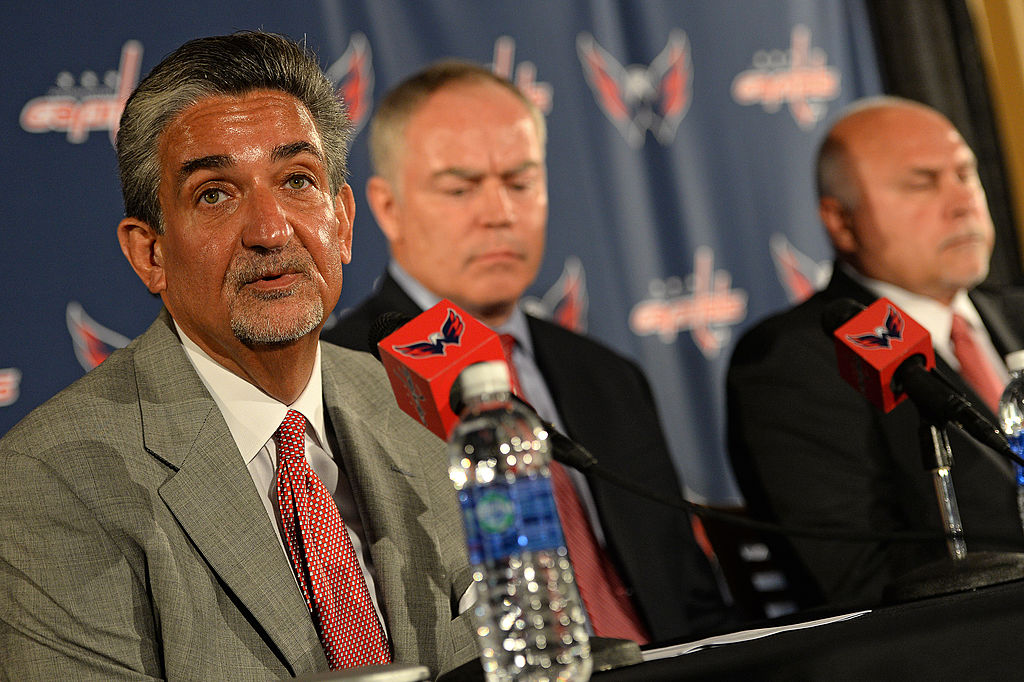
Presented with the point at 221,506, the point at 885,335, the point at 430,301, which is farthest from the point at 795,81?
the point at 221,506

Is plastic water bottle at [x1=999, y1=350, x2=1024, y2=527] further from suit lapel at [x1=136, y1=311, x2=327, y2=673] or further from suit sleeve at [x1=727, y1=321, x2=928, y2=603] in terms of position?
suit lapel at [x1=136, y1=311, x2=327, y2=673]

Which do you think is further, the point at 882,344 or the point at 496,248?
the point at 496,248

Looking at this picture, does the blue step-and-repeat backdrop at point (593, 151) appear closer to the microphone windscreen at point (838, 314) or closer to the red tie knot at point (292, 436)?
the red tie knot at point (292, 436)

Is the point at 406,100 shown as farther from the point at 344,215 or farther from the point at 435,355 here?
the point at 435,355

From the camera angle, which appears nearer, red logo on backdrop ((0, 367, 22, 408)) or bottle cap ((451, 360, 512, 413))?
bottle cap ((451, 360, 512, 413))

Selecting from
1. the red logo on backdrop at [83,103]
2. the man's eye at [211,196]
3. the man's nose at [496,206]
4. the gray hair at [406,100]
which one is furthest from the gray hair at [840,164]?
the man's eye at [211,196]

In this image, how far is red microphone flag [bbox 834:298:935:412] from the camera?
1.85m

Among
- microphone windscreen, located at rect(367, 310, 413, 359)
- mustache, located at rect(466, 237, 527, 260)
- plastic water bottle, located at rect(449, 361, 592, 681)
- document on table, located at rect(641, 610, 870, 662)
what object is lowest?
document on table, located at rect(641, 610, 870, 662)

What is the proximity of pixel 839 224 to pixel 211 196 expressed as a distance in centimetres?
211

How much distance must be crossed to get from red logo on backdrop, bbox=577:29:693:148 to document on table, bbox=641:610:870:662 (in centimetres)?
224

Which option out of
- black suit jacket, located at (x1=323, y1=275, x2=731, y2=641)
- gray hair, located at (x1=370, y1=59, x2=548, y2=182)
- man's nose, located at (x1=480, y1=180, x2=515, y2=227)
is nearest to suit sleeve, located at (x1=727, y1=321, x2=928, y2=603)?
black suit jacket, located at (x1=323, y1=275, x2=731, y2=641)

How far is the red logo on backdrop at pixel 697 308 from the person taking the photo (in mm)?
3535

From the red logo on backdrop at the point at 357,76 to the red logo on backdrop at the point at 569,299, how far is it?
0.76 meters

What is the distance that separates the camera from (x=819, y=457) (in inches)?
108
